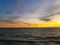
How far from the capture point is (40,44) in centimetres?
1445

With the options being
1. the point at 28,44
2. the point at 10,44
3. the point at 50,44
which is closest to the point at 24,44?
the point at 28,44

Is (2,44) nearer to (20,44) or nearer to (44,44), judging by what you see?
(20,44)

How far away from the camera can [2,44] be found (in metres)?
14.4

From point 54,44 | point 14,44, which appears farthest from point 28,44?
point 54,44

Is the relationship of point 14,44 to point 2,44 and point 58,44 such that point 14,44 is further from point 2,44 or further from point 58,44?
point 58,44

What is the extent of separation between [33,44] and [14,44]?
1.90 metres

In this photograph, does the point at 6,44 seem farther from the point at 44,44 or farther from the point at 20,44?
the point at 44,44

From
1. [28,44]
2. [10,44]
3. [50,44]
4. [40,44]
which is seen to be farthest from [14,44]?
[50,44]

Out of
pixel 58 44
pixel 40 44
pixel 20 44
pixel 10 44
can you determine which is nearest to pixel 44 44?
pixel 40 44

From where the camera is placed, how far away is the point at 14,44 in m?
14.4

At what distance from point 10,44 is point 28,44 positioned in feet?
5.94

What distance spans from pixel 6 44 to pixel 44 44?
12.5ft

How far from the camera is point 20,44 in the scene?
14391 millimetres

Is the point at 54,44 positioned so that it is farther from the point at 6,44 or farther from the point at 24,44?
the point at 6,44
